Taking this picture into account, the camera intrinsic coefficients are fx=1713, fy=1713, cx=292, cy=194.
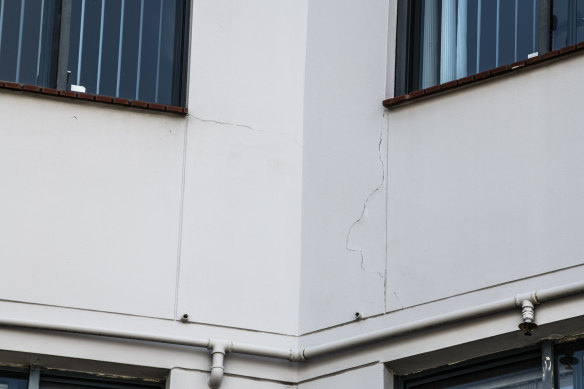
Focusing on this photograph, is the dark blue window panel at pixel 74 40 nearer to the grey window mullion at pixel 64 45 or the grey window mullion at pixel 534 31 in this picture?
the grey window mullion at pixel 64 45

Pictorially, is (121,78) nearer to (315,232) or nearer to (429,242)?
(315,232)

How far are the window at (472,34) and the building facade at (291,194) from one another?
16 millimetres

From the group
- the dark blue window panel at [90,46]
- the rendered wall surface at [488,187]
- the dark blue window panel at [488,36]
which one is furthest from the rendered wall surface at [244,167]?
the dark blue window panel at [488,36]

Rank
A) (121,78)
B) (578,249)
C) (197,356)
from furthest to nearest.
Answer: (121,78) < (197,356) < (578,249)

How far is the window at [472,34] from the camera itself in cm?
1116

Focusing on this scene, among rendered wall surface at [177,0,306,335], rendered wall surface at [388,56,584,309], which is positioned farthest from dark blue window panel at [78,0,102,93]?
rendered wall surface at [388,56,584,309]

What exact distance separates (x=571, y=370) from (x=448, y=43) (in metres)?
2.67

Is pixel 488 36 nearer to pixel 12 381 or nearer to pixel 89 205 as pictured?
pixel 89 205

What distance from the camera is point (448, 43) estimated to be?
11727mm

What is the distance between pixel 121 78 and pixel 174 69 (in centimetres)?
Answer: 38

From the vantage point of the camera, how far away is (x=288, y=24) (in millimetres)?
12039

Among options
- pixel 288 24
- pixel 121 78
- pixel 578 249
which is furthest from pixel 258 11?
pixel 578 249

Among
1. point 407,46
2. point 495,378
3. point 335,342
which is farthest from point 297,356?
point 407,46

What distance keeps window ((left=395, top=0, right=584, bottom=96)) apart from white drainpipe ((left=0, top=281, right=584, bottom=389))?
1.84 metres
